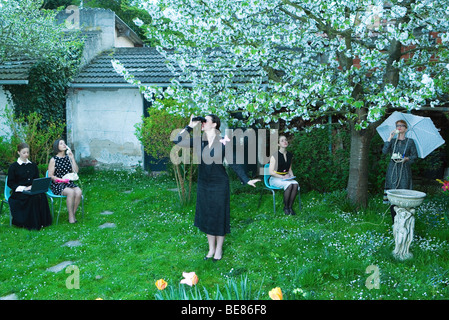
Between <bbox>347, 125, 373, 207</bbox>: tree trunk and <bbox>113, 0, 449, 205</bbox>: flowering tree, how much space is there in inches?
0.8

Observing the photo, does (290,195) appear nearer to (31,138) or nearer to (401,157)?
(401,157)

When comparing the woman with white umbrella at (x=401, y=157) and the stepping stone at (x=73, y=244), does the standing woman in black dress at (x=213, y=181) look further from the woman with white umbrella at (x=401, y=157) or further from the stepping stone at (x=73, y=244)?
the woman with white umbrella at (x=401, y=157)

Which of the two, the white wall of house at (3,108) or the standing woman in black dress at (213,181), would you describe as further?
the white wall of house at (3,108)

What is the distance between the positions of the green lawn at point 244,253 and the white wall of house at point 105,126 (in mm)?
4011

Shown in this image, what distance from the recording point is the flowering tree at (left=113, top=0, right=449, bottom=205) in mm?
6066

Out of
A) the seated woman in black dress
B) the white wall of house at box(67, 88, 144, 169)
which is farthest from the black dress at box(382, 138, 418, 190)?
the white wall of house at box(67, 88, 144, 169)

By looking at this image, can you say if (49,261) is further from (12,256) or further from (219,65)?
(219,65)

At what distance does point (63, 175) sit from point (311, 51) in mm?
5252

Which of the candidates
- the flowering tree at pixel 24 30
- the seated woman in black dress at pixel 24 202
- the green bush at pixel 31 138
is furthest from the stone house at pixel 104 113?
the seated woman in black dress at pixel 24 202

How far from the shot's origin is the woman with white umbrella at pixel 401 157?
6910 millimetres

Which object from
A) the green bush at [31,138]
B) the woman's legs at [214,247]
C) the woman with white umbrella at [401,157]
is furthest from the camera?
the green bush at [31,138]

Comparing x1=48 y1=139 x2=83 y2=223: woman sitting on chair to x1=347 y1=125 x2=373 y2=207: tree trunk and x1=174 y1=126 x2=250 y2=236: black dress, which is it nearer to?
x1=174 y1=126 x2=250 y2=236: black dress

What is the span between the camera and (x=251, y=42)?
23.1 feet
